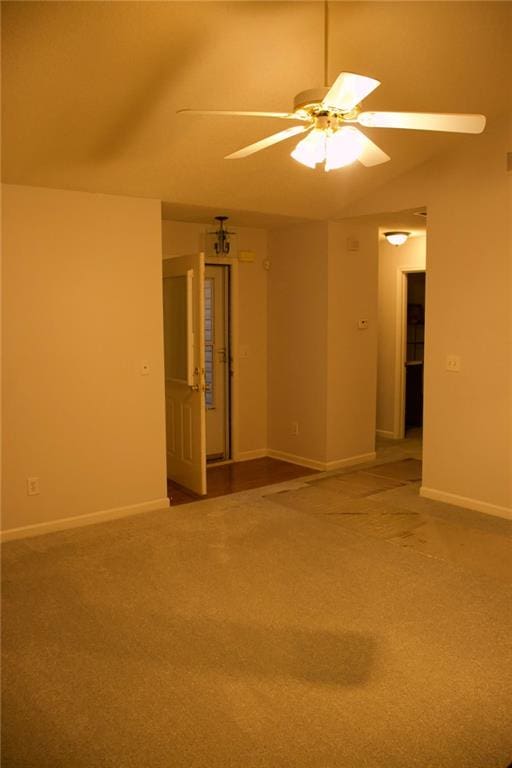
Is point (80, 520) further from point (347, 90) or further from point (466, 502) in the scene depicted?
point (347, 90)

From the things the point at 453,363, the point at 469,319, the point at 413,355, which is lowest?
the point at 413,355

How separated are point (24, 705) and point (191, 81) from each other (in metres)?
3.03

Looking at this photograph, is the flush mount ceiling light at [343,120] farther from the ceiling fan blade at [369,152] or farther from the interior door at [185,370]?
the interior door at [185,370]

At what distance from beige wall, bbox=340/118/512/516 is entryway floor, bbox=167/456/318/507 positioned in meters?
1.42

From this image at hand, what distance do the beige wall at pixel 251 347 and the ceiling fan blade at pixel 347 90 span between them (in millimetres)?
4006

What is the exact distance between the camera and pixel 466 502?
499cm

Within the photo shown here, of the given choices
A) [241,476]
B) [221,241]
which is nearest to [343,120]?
[221,241]

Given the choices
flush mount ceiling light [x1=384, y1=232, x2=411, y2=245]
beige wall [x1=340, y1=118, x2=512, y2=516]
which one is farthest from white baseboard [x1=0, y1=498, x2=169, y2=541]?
flush mount ceiling light [x1=384, y1=232, x2=411, y2=245]

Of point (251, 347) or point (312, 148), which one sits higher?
point (312, 148)

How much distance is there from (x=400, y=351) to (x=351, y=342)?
1540mm

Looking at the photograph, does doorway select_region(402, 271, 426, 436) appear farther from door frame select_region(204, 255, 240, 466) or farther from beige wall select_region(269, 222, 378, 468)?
door frame select_region(204, 255, 240, 466)

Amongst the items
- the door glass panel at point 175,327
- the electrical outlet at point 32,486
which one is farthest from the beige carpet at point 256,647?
the door glass panel at point 175,327

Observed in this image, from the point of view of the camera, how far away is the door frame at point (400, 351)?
753cm

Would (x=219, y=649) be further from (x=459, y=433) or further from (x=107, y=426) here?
(x=459, y=433)
